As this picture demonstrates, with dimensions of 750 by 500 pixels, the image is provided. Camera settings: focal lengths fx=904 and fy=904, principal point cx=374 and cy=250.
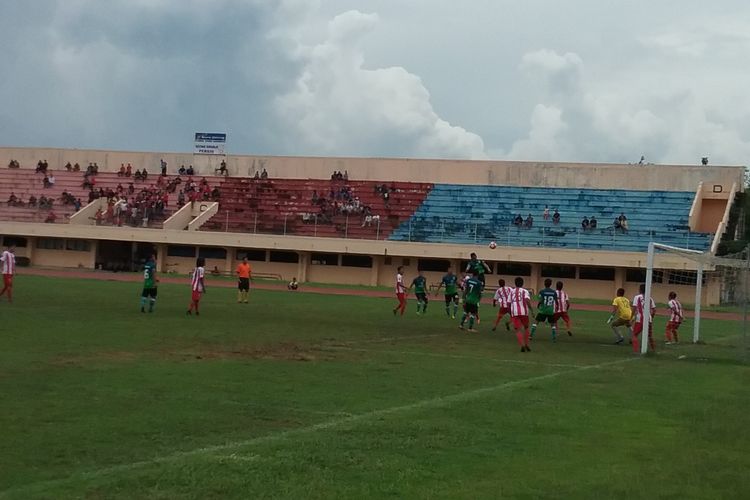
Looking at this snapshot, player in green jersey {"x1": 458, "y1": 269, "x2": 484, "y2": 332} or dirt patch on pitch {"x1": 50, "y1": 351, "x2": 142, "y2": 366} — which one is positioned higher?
player in green jersey {"x1": 458, "y1": 269, "x2": 484, "y2": 332}

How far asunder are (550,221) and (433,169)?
1116 centimetres

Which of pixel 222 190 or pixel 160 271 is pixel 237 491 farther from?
pixel 222 190

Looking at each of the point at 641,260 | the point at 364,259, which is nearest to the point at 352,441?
the point at 641,260

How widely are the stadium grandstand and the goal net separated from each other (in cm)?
198

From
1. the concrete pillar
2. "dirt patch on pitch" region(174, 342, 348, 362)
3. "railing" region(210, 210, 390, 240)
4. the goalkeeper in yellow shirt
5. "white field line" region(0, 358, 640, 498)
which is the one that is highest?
"railing" region(210, 210, 390, 240)

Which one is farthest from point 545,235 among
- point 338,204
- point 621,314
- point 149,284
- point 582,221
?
point 149,284

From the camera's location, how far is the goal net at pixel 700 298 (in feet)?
74.7

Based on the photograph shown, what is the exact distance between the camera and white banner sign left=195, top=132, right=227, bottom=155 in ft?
233

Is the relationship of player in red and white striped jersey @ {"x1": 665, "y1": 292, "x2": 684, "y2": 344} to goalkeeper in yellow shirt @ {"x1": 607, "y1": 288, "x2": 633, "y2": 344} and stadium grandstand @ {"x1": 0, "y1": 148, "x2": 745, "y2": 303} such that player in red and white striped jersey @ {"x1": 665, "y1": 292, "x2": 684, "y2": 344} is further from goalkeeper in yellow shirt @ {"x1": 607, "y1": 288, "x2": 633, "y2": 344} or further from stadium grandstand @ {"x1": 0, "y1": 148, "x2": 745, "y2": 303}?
stadium grandstand @ {"x1": 0, "y1": 148, "x2": 745, "y2": 303}

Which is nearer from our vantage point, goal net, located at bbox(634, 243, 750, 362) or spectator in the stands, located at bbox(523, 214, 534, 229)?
goal net, located at bbox(634, 243, 750, 362)

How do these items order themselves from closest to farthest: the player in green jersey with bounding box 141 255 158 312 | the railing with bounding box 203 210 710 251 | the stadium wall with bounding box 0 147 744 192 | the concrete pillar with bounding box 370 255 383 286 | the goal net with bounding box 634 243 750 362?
the goal net with bounding box 634 243 750 362 < the player in green jersey with bounding box 141 255 158 312 < the railing with bounding box 203 210 710 251 < the concrete pillar with bounding box 370 255 383 286 < the stadium wall with bounding box 0 147 744 192

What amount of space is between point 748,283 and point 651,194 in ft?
124

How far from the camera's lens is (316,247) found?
55.6m

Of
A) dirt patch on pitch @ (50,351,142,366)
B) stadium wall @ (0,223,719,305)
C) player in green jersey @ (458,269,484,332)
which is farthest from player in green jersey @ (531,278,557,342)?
stadium wall @ (0,223,719,305)
